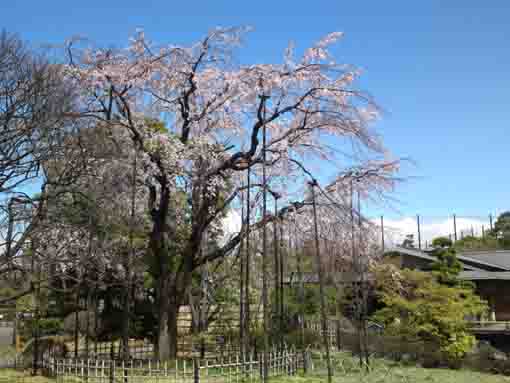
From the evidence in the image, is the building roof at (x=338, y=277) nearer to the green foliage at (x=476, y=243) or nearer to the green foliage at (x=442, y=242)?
the green foliage at (x=442, y=242)

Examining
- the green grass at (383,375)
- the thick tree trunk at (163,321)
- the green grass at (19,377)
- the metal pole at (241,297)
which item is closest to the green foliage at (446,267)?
the green grass at (383,375)

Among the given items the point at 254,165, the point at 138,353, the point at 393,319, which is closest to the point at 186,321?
the point at 138,353

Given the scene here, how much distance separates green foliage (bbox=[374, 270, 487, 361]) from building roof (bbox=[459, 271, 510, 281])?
4.39 m

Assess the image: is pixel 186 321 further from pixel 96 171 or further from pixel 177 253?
pixel 96 171

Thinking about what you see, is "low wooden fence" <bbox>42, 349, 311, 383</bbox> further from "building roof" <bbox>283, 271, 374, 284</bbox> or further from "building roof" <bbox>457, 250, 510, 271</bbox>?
"building roof" <bbox>457, 250, 510, 271</bbox>

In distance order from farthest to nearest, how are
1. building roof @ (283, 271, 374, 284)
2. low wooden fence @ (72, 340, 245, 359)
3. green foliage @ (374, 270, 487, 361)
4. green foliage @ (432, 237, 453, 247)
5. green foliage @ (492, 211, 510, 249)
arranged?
green foliage @ (492, 211, 510, 249) < green foliage @ (432, 237, 453, 247) < building roof @ (283, 271, 374, 284) < green foliage @ (374, 270, 487, 361) < low wooden fence @ (72, 340, 245, 359)

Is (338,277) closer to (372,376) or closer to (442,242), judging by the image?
(442,242)

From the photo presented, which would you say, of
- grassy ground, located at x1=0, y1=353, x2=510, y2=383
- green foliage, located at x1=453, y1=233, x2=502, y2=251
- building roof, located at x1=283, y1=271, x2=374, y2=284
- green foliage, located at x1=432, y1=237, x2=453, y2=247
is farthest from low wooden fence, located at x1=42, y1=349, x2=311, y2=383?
green foliage, located at x1=453, y1=233, x2=502, y2=251

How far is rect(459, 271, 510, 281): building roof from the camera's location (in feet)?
69.3

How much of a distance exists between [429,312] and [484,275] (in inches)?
289

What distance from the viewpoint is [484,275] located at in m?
21.5

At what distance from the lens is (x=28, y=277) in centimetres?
1174

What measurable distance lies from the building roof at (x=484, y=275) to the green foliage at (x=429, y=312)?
4.39 m

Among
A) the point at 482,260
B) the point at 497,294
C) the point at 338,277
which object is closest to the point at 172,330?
the point at 338,277
